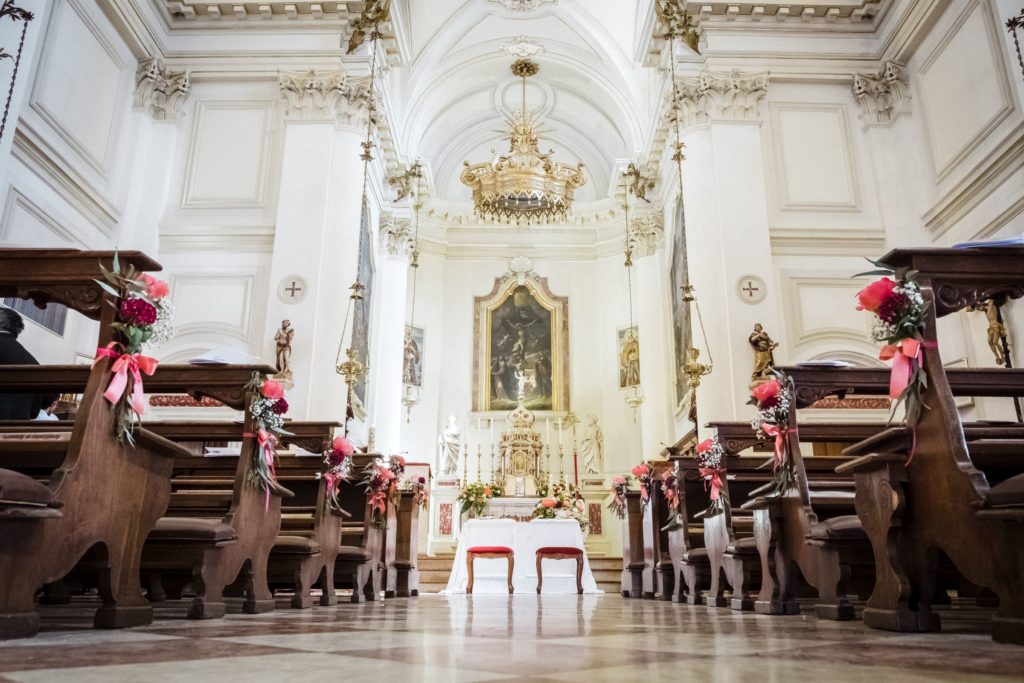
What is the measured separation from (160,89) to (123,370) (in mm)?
8406

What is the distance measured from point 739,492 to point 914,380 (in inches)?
139

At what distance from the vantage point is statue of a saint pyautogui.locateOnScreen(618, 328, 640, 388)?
15.0m

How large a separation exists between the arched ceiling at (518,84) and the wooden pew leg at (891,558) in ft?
36.1

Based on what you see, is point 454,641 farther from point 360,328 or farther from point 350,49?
point 350,49

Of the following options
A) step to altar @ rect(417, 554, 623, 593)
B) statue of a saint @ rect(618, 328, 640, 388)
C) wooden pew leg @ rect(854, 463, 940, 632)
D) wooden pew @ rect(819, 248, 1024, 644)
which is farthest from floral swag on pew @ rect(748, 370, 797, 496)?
statue of a saint @ rect(618, 328, 640, 388)

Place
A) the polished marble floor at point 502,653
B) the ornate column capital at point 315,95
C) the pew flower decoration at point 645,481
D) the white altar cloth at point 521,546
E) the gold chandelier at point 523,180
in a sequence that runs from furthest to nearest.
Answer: the gold chandelier at point 523,180 → the ornate column capital at point 315,95 → the white altar cloth at point 521,546 → the pew flower decoration at point 645,481 → the polished marble floor at point 502,653

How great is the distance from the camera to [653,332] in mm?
13500

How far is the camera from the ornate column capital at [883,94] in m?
9.66

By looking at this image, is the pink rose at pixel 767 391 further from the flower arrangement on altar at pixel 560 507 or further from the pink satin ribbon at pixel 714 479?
the flower arrangement on altar at pixel 560 507

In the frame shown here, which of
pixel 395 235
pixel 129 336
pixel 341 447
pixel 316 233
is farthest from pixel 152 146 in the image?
pixel 129 336

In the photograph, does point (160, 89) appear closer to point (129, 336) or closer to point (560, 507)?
point (560, 507)

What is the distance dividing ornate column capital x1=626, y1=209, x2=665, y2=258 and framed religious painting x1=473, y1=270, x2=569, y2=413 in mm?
2843

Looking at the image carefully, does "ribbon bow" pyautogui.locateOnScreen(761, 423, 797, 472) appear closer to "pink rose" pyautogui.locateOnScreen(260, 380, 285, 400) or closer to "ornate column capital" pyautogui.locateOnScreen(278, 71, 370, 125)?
"pink rose" pyautogui.locateOnScreen(260, 380, 285, 400)

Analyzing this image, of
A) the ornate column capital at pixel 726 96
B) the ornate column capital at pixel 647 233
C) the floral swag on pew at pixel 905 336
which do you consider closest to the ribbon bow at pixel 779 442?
the floral swag on pew at pixel 905 336
